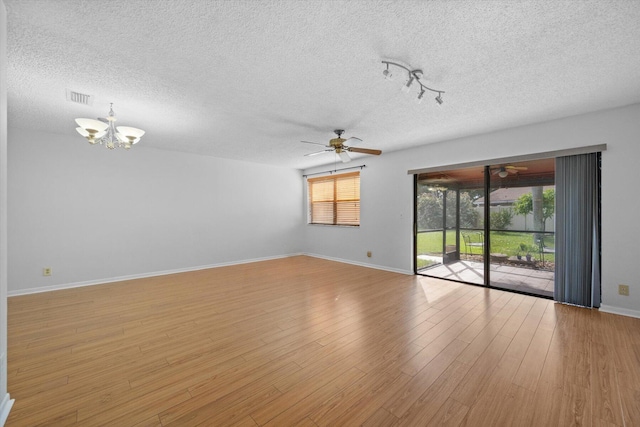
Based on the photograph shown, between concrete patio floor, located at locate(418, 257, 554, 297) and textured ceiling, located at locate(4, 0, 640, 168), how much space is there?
2330mm

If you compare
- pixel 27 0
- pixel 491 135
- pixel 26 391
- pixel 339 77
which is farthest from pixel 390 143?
pixel 26 391

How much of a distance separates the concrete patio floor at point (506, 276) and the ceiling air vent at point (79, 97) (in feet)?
18.5

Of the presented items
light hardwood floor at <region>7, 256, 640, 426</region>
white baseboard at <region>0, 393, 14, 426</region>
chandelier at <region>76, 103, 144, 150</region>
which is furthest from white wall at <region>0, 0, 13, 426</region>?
chandelier at <region>76, 103, 144, 150</region>

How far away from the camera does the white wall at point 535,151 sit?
298 cm

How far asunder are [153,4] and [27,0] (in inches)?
29.2

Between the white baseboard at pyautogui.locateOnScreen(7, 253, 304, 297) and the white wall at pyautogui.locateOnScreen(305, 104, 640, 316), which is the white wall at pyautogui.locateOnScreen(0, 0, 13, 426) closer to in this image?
the white baseboard at pyautogui.locateOnScreen(7, 253, 304, 297)

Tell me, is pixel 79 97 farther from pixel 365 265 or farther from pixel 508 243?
pixel 508 243

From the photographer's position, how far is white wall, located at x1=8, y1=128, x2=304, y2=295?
3.85 meters

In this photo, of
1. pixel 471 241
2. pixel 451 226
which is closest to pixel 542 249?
pixel 471 241

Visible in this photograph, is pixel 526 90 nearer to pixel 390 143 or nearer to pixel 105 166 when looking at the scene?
pixel 390 143

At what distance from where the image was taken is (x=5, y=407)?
153cm

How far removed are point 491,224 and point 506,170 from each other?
2.90 ft

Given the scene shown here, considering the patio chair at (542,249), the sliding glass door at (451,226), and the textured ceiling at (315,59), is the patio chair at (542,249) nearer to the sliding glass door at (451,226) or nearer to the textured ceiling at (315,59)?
the sliding glass door at (451,226)

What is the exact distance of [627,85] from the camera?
2.53 metres
